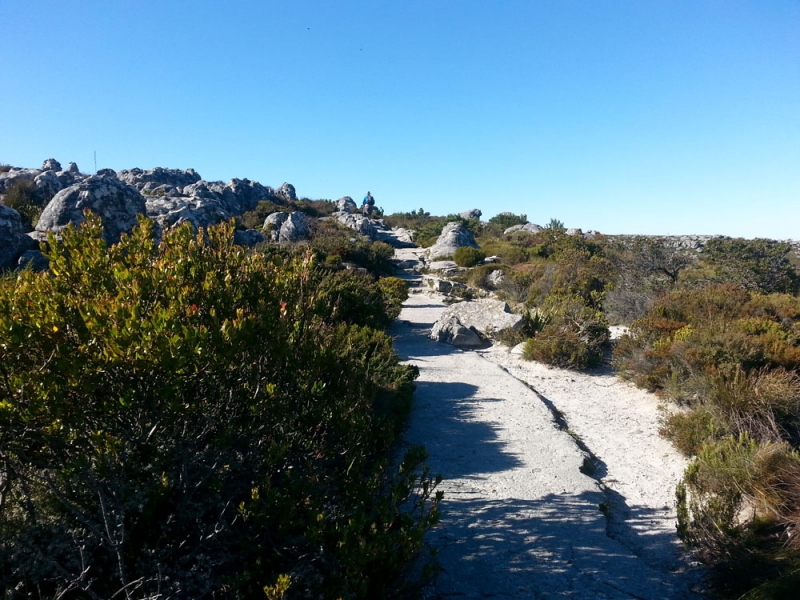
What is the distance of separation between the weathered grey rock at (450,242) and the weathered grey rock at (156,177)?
20982 millimetres

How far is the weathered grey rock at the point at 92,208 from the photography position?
11672 millimetres

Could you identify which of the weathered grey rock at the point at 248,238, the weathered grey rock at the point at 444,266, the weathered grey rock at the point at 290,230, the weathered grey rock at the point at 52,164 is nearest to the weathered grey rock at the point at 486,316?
the weathered grey rock at the point at 444,266

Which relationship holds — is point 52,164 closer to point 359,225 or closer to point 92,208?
point 359,225

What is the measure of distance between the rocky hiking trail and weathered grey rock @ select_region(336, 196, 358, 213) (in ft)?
122

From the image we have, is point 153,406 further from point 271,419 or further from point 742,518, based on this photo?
point 742,518

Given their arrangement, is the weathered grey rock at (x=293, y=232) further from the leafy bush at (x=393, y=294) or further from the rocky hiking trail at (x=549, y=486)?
the rocky hiking trail at (x=549, y=486)

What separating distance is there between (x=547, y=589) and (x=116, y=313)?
313 cm

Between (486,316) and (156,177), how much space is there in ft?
112

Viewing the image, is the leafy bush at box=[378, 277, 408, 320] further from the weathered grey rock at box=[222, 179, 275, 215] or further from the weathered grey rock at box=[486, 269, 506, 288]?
the weathered grey rock at box=[222, 179, 275, 215]

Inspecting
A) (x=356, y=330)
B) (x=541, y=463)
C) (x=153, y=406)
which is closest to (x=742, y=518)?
(x=541, y=463)

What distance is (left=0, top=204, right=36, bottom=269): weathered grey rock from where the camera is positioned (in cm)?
965

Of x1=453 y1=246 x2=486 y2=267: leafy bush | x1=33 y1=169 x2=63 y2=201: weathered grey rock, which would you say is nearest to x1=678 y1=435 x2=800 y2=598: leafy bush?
x1=453 y1=246 x2=486 y2=267: leafy bush

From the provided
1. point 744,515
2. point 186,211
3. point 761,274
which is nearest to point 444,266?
point 186,211

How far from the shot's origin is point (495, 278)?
18547 mm
